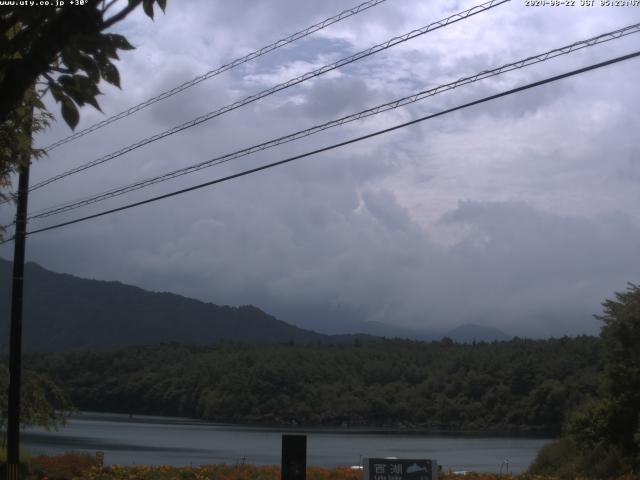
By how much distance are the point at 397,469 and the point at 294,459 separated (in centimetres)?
147

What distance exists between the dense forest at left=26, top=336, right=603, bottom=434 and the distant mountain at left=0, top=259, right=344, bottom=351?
88877 millimetres

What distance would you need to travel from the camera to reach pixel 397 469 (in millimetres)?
11648

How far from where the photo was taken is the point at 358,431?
52031 mm

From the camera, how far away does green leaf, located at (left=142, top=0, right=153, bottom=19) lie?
525cm

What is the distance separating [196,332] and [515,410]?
137 meters

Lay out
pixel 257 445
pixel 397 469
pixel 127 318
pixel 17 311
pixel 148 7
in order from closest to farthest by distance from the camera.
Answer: pixel 148 7 < pixel 397 469 < pixel 17 311 < pixel 257 445 < pixel 127 318

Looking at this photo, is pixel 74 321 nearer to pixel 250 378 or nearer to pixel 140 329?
pixel 140 329

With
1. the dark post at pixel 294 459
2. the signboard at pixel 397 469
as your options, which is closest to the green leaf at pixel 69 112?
the dark post at pixel 294 459

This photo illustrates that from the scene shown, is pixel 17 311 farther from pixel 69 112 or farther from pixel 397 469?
pixel 69 112

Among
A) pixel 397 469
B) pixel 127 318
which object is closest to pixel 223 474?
pixel 397 469

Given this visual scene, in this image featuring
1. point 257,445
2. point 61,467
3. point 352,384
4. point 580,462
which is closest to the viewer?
point 61,467

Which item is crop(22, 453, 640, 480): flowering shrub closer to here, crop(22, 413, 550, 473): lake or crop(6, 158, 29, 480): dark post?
crop(6, 158, 29, 480): dark post

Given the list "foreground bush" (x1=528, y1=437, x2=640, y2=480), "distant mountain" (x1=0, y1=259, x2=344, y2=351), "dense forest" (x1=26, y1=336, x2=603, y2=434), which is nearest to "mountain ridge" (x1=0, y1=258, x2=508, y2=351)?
"distant mountain" (x1=0, y1=259, x2=344, y2=351)

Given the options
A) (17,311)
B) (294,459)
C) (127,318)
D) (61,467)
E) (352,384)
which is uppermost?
(127,318)
